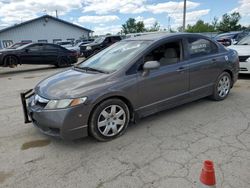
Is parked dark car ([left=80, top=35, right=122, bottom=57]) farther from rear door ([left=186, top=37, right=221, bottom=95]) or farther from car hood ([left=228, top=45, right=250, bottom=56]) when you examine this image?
rear door ([left=186, top=37, right=221, bottom=95])

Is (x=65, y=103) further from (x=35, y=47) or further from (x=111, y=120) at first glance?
(x=35, y=47)

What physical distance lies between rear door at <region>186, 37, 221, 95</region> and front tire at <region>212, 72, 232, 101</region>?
17 cm

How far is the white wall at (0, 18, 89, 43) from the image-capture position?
30812 millimetres

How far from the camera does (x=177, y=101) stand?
460 cm

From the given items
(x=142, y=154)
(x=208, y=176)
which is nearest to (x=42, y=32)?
(x=142, y=154)

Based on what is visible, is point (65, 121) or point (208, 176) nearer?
point (208, 176)

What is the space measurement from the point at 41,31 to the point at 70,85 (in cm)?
3106

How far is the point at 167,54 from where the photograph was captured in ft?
14.9

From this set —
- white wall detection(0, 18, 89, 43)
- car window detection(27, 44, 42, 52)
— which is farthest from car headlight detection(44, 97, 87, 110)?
white wall detection(0, 18, 89, 43)

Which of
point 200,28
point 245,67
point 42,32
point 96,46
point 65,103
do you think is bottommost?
point 245,67

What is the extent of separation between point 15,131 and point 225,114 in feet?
12.6

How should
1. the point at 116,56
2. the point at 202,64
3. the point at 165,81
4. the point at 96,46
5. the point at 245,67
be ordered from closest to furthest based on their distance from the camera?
the point at 165,81
the point at 116,56
the point at 202,64
the point at 245,67
the point at 96,46

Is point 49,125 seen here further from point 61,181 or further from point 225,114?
point 225,114

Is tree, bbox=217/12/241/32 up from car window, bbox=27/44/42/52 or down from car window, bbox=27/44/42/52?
up
